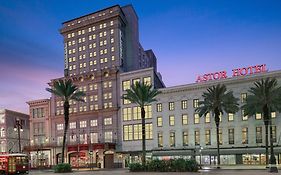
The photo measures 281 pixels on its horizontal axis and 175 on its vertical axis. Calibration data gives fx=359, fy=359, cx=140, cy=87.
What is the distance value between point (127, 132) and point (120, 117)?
4906mm

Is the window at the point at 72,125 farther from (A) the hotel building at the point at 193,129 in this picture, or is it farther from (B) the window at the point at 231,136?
(B) the window at the point at 231,136

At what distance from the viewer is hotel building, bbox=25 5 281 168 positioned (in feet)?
272

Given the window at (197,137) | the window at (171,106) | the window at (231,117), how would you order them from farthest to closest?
the window at (171,106) < the window at (197,137) < the window at (231,117)

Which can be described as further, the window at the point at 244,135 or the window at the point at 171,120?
the window at the point at 171,120

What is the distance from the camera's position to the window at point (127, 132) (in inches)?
3839

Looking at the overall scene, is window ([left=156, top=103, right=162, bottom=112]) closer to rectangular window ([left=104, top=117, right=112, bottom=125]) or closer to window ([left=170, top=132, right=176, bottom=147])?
window ([left=170, top=132, right=176, bottom=147])

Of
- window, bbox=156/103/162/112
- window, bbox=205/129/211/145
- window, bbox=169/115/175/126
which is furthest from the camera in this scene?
window, bbox=156/103/162/112

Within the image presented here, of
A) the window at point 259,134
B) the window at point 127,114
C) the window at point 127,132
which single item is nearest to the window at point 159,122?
the window at point 127,132

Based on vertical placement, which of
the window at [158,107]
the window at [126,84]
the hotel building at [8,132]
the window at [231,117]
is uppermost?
the window at [126,84]

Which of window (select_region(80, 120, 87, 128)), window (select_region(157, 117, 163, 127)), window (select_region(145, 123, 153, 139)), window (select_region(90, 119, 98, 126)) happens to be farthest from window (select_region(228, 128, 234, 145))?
window (select_region(80, 120, 87, 128))

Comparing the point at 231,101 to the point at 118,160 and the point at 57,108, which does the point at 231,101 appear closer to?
the point at 118,160

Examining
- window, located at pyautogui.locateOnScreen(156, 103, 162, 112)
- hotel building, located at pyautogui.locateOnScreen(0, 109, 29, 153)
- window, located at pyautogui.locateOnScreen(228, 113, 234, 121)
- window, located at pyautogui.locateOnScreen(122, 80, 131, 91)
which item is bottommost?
→ hotel building, located at pyautogui.locateOnScreen(0, 109, 29, 153)

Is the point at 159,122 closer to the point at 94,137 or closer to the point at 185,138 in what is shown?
the point at 185,138

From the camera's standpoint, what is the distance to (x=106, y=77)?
10525cm
